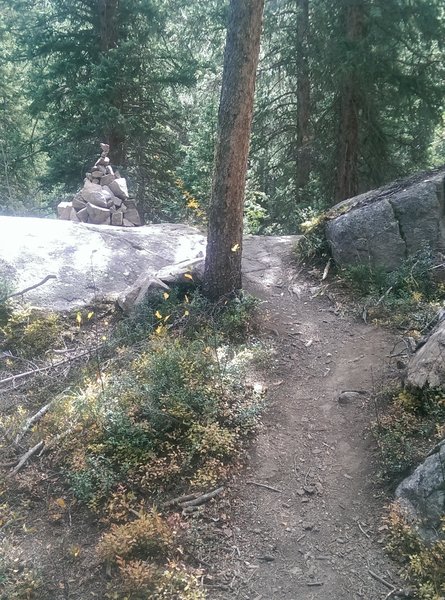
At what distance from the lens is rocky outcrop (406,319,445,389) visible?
18.0 feet

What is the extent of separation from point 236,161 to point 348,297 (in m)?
3.10

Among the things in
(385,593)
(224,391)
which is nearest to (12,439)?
(224,391)

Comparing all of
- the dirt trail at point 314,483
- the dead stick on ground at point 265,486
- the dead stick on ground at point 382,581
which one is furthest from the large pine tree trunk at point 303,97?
the dead stick on ground at point 382,581

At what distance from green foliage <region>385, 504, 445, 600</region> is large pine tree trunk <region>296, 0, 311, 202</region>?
12.0 m

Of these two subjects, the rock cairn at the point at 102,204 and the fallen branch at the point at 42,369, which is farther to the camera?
the rock cairn at the point at 102,204

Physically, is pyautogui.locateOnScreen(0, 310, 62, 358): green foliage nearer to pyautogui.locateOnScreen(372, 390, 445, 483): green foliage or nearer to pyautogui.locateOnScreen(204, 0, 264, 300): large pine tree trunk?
pyautogui.locateOnScreen(204, 0, 264, 300): large pine tree trunk

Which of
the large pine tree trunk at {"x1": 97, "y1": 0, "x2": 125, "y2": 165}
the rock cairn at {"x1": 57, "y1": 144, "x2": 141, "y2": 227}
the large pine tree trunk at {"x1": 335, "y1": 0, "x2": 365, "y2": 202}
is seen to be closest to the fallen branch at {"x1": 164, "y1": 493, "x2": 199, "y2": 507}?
the large pine tree trunk at {"x1": 335, "y1": 0, "x2": 365, "y2": 202}

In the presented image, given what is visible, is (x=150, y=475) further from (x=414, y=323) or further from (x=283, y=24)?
(x=283, y=24)

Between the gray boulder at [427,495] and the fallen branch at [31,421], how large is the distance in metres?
4.16

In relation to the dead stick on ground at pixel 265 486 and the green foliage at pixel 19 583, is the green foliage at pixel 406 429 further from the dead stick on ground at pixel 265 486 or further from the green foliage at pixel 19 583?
the green foliage at pixel 19 583

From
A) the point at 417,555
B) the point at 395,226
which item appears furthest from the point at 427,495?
the point at 395,226

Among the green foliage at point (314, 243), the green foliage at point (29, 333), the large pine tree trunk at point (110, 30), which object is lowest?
the green foliage at point (29, 333)

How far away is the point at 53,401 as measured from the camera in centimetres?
642

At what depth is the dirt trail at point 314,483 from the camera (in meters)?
4.30
